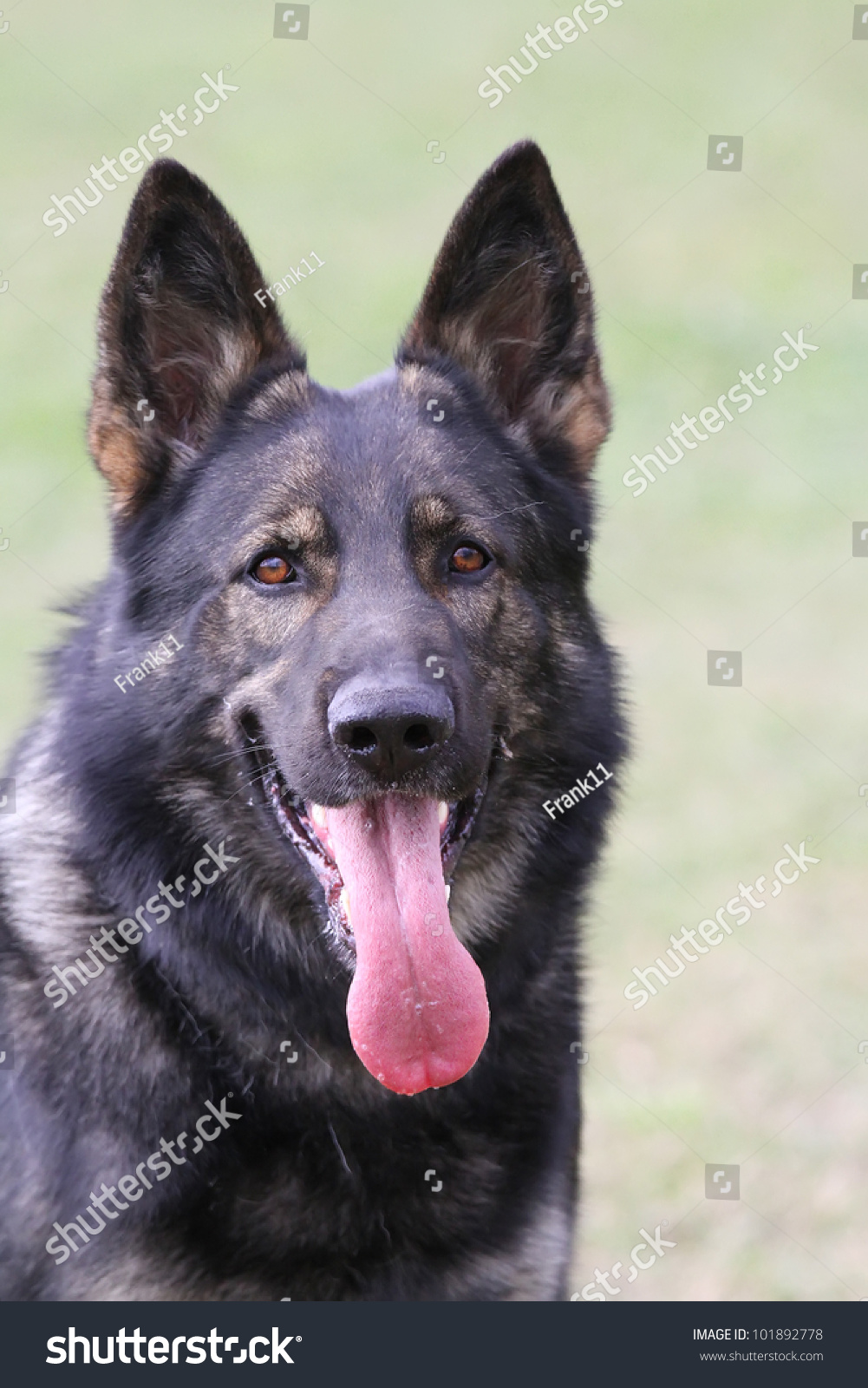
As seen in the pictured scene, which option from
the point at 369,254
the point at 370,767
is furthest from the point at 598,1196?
the point at 369,254

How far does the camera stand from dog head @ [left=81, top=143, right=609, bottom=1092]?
10.8 feet

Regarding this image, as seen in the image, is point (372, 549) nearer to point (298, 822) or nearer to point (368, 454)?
point (368, 454)

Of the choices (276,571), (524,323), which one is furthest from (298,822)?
(524,323)

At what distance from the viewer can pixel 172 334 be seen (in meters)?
3.84

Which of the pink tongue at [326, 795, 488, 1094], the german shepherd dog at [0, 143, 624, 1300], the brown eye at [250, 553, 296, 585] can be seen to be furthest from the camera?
the brown eye at [250, 553, 296, 585]

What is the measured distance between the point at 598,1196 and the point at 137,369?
3.37m

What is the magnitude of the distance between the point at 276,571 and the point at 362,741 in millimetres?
605

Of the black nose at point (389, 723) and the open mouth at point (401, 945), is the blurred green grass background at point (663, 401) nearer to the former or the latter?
the open mouth at point (401, 945)

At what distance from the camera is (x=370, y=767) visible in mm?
3219

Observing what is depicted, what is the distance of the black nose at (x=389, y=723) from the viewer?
314 centimetres

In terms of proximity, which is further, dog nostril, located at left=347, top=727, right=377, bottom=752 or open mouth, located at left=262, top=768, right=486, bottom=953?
open mouth, located at left=262, top=768, right=486, bottom=953

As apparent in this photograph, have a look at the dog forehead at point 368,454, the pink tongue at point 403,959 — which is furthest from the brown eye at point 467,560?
the pink tongue at point 403,959

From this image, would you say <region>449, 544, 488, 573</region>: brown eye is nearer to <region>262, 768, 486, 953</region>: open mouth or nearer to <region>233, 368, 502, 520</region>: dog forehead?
<region>233, 368, 502, 520</region>: dog forehead

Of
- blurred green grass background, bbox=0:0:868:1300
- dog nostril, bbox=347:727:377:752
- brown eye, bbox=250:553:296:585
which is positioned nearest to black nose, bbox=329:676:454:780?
dog nostril, bbox=347:727:377:752
